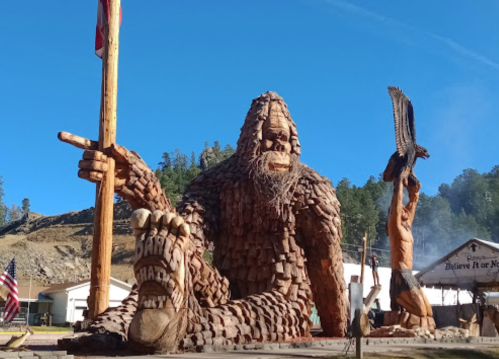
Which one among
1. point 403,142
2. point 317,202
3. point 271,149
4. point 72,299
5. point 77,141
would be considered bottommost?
point 72,299

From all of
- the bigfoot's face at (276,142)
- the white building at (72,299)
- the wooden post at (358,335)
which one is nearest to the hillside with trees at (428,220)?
the white building at (72,299)

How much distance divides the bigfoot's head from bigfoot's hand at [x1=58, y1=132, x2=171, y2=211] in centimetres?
153

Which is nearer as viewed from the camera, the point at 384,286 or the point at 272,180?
the point at 272,180

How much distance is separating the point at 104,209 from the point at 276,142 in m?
2.65

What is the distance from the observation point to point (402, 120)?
1130 cm

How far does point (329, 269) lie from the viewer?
8.27 metres

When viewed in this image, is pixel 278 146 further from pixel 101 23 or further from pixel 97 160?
pixel 101 23

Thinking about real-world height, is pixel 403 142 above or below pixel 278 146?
above

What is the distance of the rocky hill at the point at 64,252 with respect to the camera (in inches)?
2172

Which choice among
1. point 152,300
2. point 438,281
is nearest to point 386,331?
point 152,300

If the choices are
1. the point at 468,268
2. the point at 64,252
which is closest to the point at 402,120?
the point at 468,268

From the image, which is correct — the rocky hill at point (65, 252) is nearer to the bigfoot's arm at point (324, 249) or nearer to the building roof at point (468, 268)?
the building roof at point (468, 268)

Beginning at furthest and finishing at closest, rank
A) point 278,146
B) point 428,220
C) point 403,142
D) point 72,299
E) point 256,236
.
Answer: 1. point 428,220
2. point 72,299
3. point 403,142
4. point 278,146
5. point 256,236

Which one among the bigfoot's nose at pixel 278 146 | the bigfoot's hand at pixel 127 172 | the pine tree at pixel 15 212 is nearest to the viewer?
the bigfoot's hand at pixel 127 172
